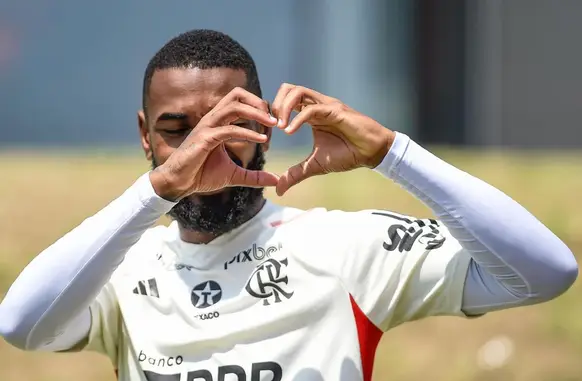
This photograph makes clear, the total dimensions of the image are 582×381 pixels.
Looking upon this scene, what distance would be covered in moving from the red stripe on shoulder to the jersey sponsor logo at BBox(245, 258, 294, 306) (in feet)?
0.57

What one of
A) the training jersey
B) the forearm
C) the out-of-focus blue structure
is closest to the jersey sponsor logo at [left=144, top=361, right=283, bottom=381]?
the training jersey

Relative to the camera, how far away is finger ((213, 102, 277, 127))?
2389mm

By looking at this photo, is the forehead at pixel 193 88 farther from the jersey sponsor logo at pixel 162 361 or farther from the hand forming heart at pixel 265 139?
the jersey sponsor logo at pixel 162 361

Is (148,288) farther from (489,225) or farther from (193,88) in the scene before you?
(489,225)

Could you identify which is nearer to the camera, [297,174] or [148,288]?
[297,174]

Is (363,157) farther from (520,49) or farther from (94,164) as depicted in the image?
(520,49)

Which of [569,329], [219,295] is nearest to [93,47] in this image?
[569,329]

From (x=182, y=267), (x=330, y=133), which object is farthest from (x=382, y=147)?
(x=182, y=267)

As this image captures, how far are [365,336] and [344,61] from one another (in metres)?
6.58

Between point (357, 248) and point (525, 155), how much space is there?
4775 millimetres

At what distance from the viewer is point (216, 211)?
9.20 ft

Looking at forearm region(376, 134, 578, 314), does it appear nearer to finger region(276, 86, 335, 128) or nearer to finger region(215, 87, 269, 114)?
finger region(276, 86, 335, 128)

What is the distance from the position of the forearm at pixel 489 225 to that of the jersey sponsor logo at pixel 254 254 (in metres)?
0.46

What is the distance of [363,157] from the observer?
2.44 metres
